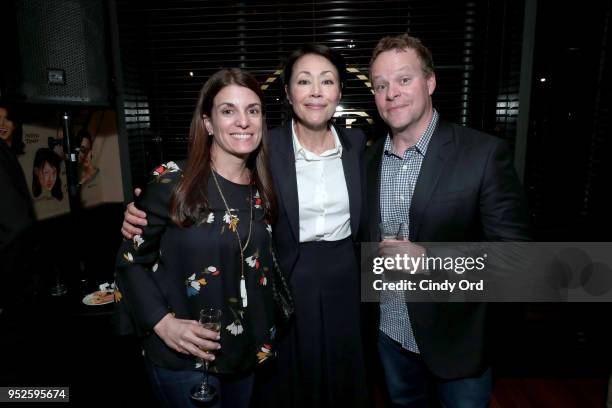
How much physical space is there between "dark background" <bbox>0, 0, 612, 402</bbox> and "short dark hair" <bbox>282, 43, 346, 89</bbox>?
3.62 ft

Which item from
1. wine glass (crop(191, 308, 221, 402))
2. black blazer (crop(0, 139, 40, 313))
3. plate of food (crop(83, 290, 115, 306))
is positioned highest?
black blazer (crop(0, 139, 40, 313))

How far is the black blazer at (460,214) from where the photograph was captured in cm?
142

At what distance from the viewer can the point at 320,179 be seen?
182 cm

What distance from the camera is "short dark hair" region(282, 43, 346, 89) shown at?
1.77 metres

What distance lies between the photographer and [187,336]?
1.37 meters

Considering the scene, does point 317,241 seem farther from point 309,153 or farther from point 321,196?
point 309,153

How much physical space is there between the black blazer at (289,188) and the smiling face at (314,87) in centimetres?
16

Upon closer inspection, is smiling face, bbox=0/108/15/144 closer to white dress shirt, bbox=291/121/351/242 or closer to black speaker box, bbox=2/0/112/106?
black speaker box, bbox=2/0/112/106

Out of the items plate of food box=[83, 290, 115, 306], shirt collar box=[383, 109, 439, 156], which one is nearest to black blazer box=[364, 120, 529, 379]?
shirt collar box=[383, 109, 439, 156]

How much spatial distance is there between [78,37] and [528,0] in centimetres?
286

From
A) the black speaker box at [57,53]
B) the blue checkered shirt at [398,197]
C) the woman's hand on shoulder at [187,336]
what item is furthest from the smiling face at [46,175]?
the blue checkered shirt at [398,197]

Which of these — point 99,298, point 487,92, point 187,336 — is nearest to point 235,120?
point 187,336

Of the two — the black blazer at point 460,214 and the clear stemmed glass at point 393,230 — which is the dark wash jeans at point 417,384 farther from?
the clear stemmed glass at point 393,230

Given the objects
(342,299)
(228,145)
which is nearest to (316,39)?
(228,145)
